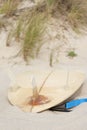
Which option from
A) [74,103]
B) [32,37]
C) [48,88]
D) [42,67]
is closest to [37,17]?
[32,37]

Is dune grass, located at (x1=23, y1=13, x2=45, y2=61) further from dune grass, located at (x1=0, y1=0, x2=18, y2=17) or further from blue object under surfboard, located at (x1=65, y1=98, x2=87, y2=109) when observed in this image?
blue object under surfboard, located at (x1=65, y1=98, x2=87, y2=109)

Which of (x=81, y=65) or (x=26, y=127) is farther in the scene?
(x=81, y=65)

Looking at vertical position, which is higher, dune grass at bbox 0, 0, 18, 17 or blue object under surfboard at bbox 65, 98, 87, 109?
dune grass at bbox 0, 0, 18, 17

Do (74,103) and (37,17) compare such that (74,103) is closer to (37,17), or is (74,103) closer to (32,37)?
(32,37)

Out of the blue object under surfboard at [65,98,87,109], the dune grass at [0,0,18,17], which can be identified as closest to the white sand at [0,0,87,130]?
the blue object under surfboard at [65,98,87,109]

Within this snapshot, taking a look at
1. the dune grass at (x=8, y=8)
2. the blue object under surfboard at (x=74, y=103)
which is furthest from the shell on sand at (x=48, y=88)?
the dune grass at (x=8, y=8)

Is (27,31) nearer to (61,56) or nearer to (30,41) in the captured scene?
(30,41)

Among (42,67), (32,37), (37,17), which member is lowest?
(42,67)

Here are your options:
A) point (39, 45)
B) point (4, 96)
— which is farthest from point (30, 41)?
point (4, 96)

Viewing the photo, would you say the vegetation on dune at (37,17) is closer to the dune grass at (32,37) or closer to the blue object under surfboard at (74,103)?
the dune grass at (32,37)
